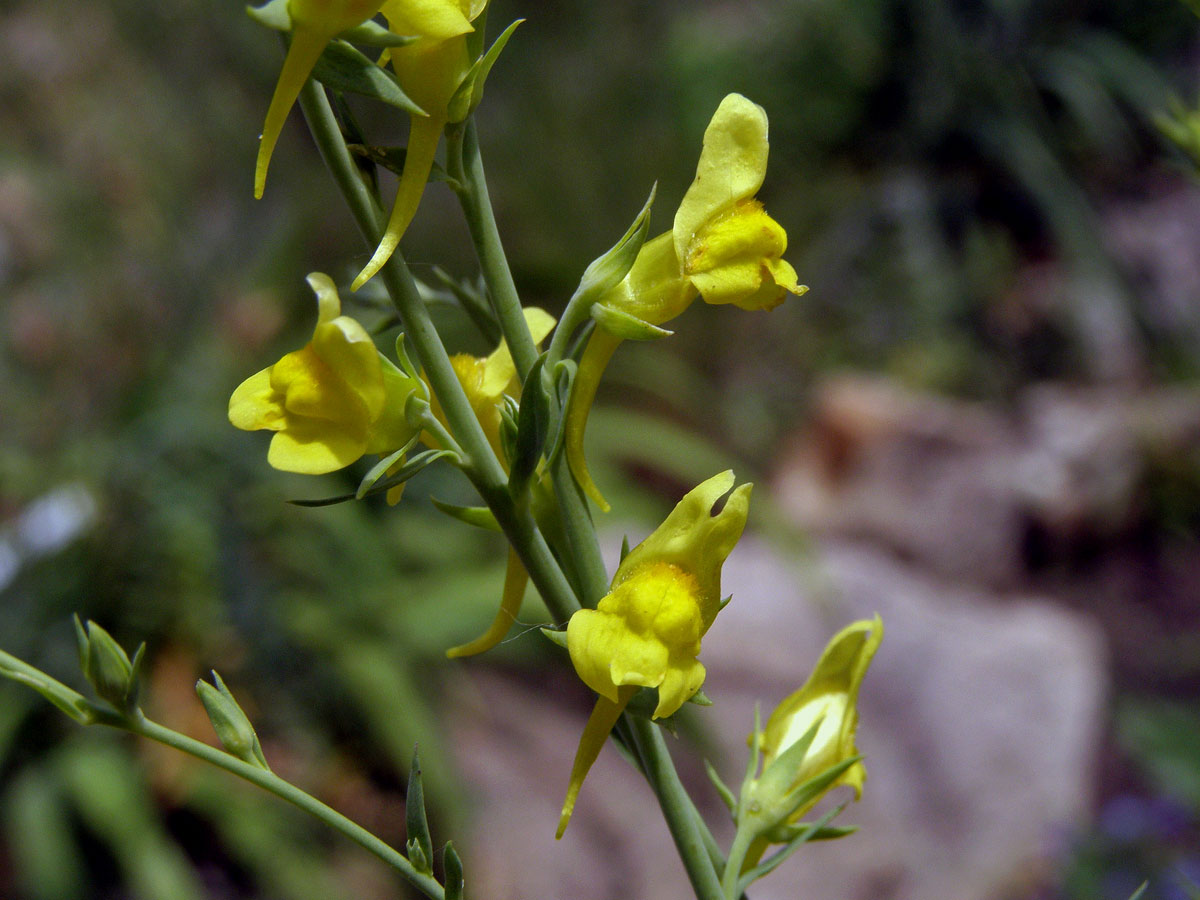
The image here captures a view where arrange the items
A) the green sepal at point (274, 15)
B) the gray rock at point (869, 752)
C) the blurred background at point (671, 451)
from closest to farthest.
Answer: the green sepal at point (274, 15) < the gray rock at point (869, 752) < the blurred background at point (671, 451)

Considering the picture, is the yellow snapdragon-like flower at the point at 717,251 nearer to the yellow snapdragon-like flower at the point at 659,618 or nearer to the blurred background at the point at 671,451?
the yellow snapdragon-like flower at the point at 659,618

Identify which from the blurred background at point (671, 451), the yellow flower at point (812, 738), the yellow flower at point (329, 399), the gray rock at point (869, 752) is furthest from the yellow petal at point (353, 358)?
the gray rock at point (869, 752)

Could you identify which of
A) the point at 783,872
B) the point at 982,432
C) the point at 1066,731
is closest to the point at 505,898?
the point at 783,872

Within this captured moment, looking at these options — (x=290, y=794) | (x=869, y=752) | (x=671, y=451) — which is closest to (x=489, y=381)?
(x=290, y=794)

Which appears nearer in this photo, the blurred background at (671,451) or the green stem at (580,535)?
the green stem at (580,535)

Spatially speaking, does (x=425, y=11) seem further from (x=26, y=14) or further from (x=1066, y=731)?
(x=26, y=14)

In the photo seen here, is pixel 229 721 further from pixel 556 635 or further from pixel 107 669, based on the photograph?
pixel 556 635

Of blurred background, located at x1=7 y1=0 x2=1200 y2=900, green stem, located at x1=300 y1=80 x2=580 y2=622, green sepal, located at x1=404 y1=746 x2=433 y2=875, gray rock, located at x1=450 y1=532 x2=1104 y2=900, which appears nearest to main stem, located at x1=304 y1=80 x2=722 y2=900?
green stem, located at x1=300 y1=80 x2=580 y2=622
